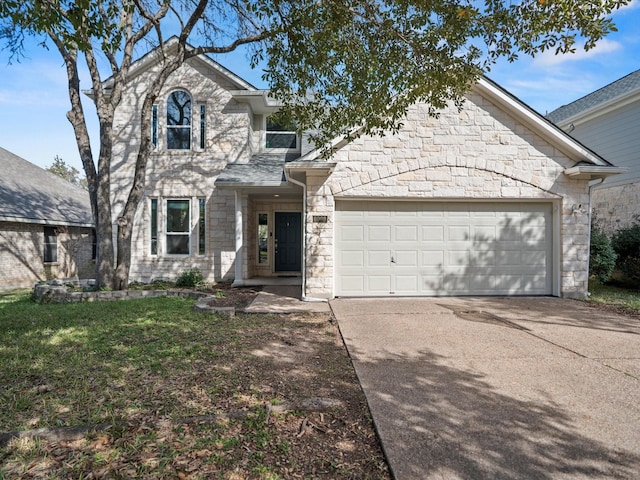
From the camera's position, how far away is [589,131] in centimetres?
1409

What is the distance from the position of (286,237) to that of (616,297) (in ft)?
32.2

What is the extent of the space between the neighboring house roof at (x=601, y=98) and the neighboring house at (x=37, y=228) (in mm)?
21682

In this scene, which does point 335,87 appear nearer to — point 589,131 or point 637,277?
point 637,277

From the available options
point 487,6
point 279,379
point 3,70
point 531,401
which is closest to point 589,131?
point 487,6

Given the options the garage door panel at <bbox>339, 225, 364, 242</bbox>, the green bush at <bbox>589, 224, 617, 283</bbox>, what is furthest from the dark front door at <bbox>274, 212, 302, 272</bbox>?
the green bush at <bbox>589, 224, 617, 283</bbox>

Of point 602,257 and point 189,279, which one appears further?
point 189,279

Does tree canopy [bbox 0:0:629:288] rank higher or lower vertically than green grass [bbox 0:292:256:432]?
higher

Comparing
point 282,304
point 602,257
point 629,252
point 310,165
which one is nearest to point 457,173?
point 310,165

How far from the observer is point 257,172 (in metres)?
11.0

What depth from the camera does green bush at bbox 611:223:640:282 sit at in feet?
34.9

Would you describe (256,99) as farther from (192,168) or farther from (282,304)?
(282,304)

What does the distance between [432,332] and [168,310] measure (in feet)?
17.4

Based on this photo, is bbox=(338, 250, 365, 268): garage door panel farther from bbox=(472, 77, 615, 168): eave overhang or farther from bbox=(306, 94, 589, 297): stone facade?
bbox=(472, 77, 615, 168): eave overhang

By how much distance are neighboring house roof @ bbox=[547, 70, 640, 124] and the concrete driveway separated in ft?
31.3
